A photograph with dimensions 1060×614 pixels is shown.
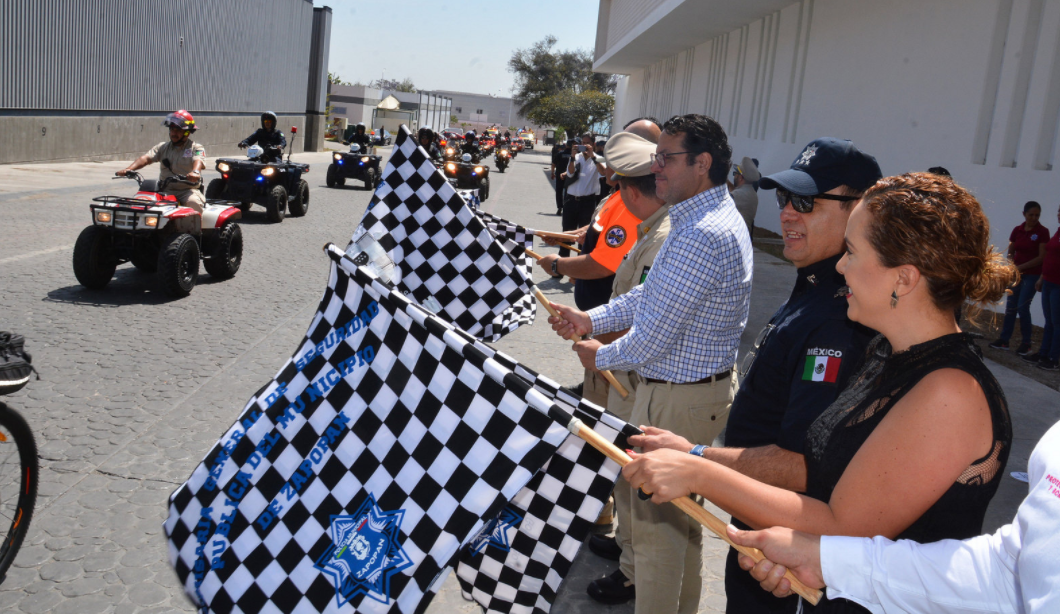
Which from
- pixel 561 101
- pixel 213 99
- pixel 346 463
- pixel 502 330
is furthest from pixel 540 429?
pixel 561 101

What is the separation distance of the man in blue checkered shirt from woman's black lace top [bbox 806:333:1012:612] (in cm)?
101

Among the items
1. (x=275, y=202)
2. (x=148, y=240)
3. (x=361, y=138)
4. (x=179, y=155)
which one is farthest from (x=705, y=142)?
(x=361, y=138)

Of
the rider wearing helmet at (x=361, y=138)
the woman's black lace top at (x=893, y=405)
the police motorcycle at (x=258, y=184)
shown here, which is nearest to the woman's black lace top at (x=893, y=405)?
the woman's black lace top at (x=893, y=405)

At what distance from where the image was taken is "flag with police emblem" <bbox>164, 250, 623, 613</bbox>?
7.08ft

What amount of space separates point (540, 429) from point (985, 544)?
104 centimetres

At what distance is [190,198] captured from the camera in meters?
9.15

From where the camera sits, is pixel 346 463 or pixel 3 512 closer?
pixel 346 463

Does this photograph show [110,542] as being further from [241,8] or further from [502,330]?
[241,8]

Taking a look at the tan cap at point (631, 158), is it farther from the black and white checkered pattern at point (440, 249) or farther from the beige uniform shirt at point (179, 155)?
the beige uniform shirt at point (179, 155)

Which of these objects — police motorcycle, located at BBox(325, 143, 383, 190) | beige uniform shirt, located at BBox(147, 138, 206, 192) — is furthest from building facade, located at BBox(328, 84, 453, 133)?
beige uniform shirt, located at BBox(147, 138, 206, 192)

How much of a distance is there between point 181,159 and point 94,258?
1961 millimetres

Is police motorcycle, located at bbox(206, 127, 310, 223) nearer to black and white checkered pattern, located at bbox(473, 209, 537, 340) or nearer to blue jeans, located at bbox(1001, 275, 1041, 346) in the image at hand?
black and white checkered pattern, located at bbox(473, 209, 537, 340)

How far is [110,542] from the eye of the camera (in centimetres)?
360

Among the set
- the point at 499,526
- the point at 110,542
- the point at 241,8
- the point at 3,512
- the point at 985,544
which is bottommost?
the point at 110,542
